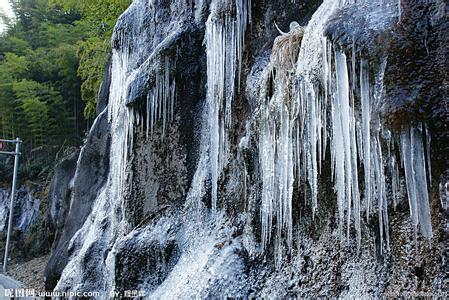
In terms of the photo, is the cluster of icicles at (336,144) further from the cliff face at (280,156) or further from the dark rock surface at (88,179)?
the dark rock surface at (88,179)

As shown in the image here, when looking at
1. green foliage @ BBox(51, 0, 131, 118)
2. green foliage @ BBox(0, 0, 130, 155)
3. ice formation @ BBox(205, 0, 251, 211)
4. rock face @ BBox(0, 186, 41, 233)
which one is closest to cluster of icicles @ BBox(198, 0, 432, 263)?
ice formation @ BBox(205, 0, 251, 211)

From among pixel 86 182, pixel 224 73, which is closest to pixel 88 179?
pixel 86 182

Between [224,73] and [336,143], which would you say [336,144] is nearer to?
[336,143]

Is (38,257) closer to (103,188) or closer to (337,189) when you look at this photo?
(103,188)

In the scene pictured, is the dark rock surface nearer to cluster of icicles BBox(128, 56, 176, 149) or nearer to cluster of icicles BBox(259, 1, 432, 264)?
cluster of icicles BBox(128, 56, 176, 149)

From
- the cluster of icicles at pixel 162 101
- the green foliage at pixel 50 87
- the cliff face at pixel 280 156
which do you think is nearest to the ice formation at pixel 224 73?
the cliff face at pixel 280 156

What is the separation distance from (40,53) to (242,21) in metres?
15.5

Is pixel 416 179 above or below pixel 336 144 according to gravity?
below

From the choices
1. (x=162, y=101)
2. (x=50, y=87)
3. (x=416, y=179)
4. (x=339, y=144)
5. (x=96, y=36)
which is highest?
(x=96, y=36)

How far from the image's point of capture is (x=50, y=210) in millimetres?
11789

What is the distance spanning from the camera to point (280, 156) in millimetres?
3664

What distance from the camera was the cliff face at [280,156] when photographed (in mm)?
2725

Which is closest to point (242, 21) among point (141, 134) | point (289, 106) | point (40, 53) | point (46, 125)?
point (289, 106)

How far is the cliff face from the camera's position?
8.94 ft
